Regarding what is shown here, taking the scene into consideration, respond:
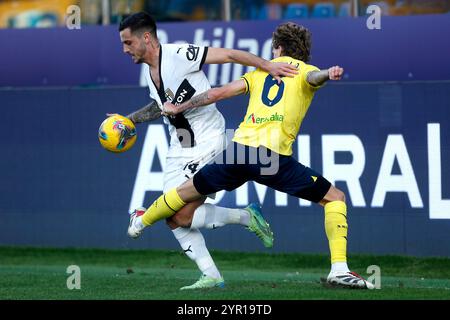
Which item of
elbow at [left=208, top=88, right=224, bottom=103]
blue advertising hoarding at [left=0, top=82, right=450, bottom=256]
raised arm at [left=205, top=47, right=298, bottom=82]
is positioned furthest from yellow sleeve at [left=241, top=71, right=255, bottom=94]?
blue advertising hoarding at [left=0, top=82, right=450, bottom=256]

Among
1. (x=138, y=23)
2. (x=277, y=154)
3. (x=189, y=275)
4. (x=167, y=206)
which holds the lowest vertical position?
(x=189, y=275)

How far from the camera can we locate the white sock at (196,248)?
995 cm

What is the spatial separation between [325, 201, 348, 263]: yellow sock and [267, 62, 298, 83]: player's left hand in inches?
42.5

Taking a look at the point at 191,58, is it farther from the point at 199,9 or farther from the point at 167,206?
the point at 199,9

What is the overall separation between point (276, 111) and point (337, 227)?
1043 millimetres

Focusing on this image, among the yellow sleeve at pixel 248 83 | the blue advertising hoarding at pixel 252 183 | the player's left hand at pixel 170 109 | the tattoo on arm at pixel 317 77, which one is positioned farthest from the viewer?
the blue advertising hoarding at pixel 252 183

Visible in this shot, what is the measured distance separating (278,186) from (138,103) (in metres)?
5.06

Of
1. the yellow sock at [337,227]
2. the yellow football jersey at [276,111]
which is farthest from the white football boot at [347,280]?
the yellow football jersey at [276,111]

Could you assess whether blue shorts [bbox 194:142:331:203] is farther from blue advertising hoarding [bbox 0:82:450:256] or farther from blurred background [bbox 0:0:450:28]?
blurred background [bbox 0:0:450:28]

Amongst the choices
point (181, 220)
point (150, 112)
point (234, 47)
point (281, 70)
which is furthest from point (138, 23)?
point (234, 47)

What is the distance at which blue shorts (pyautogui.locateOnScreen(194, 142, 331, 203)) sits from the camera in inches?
365

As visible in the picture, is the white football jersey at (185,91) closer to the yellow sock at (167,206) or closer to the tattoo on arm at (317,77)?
the yellow sock at (167,206)

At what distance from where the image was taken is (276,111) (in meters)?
9.34

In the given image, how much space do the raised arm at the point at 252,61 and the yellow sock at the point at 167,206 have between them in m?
1.17
